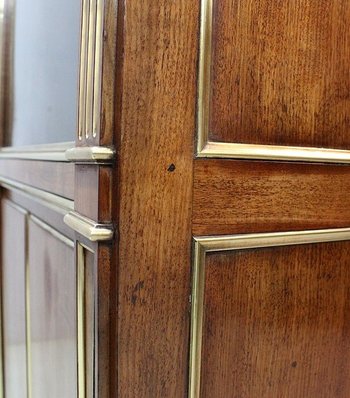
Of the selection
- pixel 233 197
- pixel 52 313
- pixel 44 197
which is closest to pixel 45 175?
pixel 44 197

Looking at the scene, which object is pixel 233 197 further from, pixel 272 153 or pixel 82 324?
pixel 82 324

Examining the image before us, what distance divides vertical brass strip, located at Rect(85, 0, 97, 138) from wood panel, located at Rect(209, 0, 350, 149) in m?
0.10

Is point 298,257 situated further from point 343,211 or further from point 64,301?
point 64,301

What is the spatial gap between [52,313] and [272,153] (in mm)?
339

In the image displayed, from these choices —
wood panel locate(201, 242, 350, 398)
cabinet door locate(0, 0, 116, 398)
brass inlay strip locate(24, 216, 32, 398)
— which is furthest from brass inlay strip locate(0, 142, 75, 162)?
wood panel locate(201, 242, 350, 398)

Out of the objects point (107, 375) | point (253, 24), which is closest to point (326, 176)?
point (253, 24)

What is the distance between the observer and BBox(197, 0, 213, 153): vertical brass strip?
376 mm

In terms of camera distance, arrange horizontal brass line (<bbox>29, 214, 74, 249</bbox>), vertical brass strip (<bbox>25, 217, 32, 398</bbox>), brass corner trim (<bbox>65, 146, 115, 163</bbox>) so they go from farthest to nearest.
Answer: vertical brass strip (<bbox>25, 217, 32, 398</bbox>), horizontal brass line (<bbox>29, 214, 74, 249</bbox>), brass corner trim (<bbox>65, 146, 115, 163</bbox>)

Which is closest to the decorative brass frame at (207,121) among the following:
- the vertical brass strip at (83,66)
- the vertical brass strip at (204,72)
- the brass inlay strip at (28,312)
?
the vertical brass strip at (204,72)

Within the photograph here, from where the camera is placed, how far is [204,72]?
1.25 feet

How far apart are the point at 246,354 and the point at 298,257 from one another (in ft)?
0.35

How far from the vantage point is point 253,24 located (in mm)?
401

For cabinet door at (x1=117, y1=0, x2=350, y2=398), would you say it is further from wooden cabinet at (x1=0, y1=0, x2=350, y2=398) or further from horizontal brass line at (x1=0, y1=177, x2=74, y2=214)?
horizontal brass line at (x1=0, y1=177, x2=74, y2=214)

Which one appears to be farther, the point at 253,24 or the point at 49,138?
the point at 49,138
